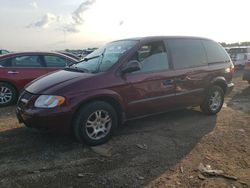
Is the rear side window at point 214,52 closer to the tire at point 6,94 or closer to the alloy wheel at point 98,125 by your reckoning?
the alloy wheel at point 98,125

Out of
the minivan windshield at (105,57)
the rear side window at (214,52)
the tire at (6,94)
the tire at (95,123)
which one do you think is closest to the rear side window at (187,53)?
the rear side window at (214,52)

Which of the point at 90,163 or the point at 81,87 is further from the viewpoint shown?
the point at 81,87

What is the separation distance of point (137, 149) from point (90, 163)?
0.90 metres

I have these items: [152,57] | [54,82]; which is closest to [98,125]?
[54,82]

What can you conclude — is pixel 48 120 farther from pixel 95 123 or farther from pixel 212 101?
pixel 212 101

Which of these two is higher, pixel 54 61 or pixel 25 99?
pixel 54 61

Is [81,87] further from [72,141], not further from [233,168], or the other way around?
[233,168]

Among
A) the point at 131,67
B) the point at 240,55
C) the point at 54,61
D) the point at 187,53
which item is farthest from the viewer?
the point at 240,55

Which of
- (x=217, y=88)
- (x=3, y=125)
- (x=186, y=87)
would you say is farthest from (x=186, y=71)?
(x=3, y=125)

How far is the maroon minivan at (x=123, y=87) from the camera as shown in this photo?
196 inches

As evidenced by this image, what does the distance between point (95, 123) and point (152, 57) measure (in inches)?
68.8

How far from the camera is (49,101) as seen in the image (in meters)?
4.92

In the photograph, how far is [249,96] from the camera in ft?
33.0

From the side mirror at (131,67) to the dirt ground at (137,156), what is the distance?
48.3 inches
